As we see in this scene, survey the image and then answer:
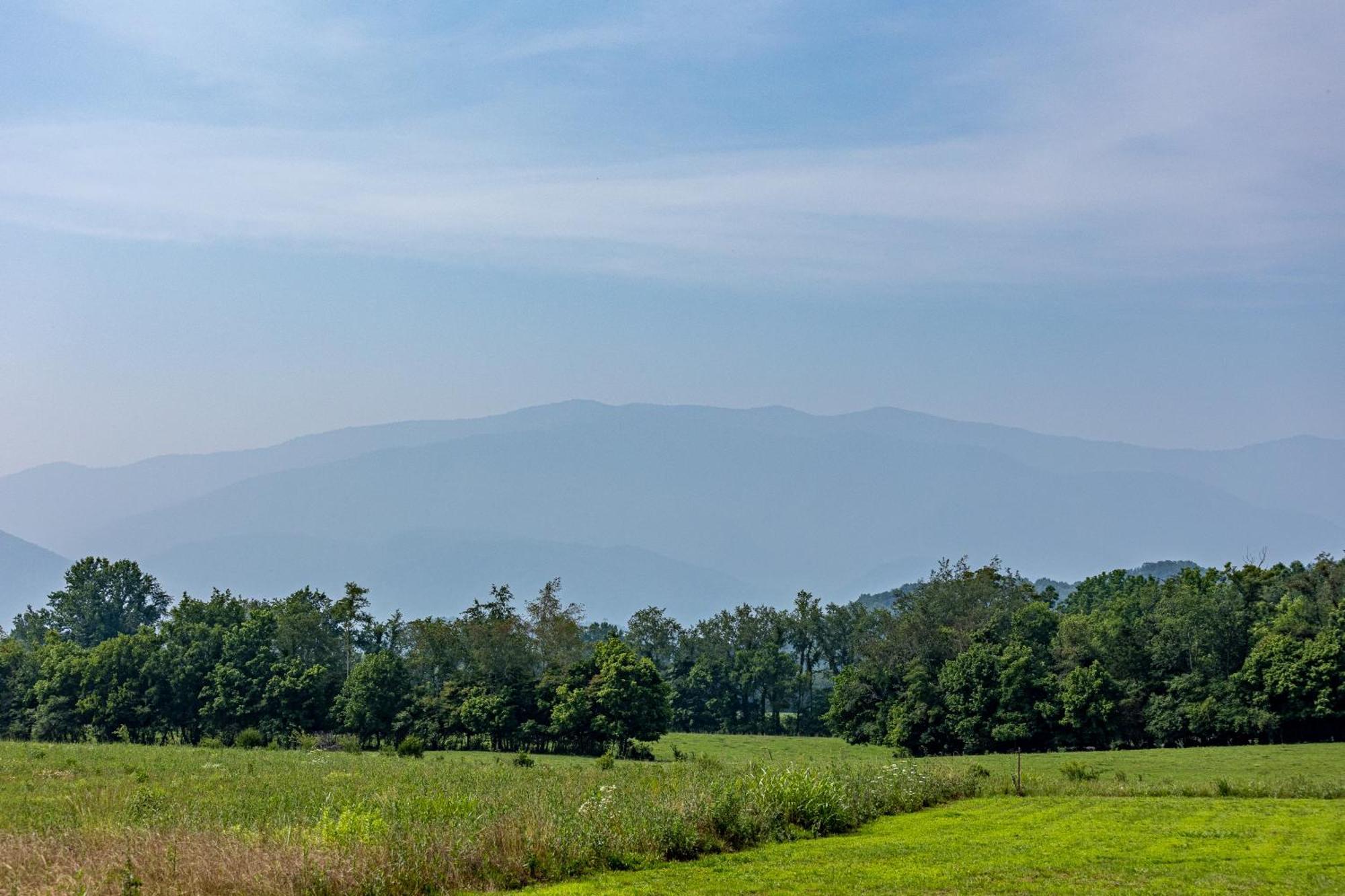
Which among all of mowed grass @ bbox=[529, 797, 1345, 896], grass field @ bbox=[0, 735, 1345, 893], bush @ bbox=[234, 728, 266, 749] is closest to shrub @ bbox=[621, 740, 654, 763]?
bush @ bbox=[234, 728, 266, 749]

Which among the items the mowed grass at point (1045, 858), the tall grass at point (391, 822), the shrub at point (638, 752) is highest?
the tall grass at point (391, 822)

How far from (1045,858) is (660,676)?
53606 millimetres

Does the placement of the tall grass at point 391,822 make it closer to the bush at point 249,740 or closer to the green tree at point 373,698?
the bush at point 249,740

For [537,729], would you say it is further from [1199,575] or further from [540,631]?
[1199,575]

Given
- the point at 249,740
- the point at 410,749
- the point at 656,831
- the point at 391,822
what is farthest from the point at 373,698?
the point at 391,822

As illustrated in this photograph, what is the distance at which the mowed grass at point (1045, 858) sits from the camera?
793 inches

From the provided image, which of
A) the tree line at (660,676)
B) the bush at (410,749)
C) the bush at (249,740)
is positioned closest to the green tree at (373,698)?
the tree line at (660,676)

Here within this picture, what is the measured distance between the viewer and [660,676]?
2972 inches

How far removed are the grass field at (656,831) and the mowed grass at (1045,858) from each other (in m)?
0.09

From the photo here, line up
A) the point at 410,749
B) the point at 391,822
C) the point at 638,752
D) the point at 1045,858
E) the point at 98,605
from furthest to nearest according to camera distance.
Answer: the point at 98,605 → the point at 638,752 → the point at 410,749 → the point at 1045,858 → the point at 391,822

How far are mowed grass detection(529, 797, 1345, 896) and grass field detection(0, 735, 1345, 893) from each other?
0.29ft

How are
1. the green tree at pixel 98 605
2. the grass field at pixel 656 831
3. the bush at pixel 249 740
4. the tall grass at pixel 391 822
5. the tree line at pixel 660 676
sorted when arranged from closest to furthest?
1. the tall grass at pixel 391 822
2. the grass field at pixel 656 831
3. the bush at pixel 249 740
4. the tree line at pixel 660 676
5. the green tree at pixel 98 605

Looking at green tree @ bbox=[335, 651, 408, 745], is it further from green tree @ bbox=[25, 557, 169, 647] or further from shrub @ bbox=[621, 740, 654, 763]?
green tree @ bbox=[25, 557, 169, 647]

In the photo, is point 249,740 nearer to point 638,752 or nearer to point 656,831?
point 638,752
